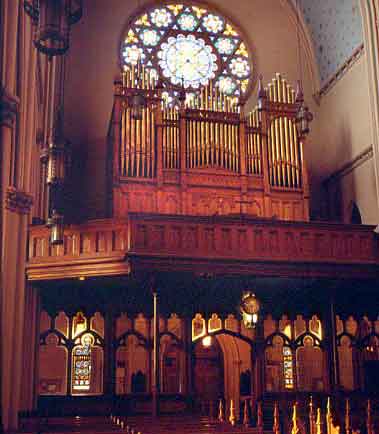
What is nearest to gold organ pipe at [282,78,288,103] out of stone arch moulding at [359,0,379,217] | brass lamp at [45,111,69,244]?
stone arch moulding at [359,0,379,217]

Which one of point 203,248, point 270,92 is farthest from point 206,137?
point 203,248

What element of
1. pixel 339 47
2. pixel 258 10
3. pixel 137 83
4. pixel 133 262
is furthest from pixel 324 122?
pixel 133 262

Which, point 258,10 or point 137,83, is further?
point 258,10

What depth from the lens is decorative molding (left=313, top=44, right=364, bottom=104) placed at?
19.0 metres

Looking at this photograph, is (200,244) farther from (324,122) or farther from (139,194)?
(324,122)

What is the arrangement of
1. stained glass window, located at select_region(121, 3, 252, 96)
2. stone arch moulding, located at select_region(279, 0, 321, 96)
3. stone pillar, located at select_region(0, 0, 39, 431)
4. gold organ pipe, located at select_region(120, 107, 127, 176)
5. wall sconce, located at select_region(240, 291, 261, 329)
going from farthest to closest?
1. stone arch moulding, located at select_region(279, 0, 321, 96)
2. stained glass window, located at select_region(121, 3, 252, 96)
3. gold organ pipe, located at select_region(120, 107, 127, 176)
4. wall sconce, located at select_region(240, 291, 261, 329)
5. stone pillar, located at select_region(0, 0, 39, 431)

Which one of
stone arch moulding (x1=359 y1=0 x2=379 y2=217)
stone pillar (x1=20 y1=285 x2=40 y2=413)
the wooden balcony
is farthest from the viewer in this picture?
stone arch moulding (x1=359 y1=0 x2=379 y2=217)

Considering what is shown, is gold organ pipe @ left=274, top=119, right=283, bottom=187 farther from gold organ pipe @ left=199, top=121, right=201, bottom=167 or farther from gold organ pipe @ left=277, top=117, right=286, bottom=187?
gold organ pipe @ left=199, top=121, right=201, bottom=167

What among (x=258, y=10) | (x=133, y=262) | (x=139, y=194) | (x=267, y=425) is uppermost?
(x=258, y=10)

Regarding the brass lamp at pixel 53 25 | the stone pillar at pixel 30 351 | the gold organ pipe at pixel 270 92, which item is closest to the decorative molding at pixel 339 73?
the gold organ pipe at pixel 270 92

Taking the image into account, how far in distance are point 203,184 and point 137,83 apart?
338 cm

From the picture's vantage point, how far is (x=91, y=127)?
65.5 ft

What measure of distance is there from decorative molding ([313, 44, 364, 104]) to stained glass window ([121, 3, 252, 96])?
2279mm

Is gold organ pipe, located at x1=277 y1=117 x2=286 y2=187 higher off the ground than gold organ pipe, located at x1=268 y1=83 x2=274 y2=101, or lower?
lower
